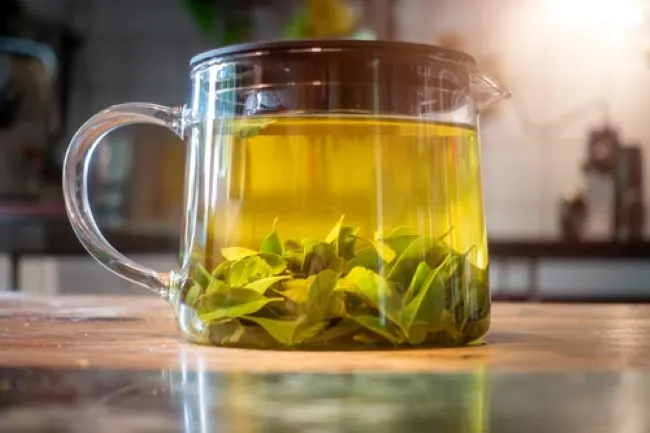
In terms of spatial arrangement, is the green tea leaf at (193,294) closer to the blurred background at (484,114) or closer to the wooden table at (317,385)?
the wooden table at (317,385)

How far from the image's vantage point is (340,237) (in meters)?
0.40

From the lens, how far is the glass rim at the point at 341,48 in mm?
400

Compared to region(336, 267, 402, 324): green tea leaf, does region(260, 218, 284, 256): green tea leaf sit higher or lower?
higher

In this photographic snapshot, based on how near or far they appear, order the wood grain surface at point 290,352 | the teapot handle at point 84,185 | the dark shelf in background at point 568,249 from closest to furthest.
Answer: the wood grain surface at point 290,352
the teapot handle at point 84,185
the dark shelf in background at point 568,249

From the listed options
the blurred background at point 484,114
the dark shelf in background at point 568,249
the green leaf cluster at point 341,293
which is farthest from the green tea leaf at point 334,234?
the blurred background at point 484,114

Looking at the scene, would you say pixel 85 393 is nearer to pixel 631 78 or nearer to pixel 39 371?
pixel 39 371

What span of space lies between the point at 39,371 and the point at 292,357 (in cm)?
9

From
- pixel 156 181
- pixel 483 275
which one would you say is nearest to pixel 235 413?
pixel 483 275

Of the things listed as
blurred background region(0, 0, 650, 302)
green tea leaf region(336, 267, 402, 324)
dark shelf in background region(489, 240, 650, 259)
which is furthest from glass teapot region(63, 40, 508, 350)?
blurred background region(0, 0, 650, 302)

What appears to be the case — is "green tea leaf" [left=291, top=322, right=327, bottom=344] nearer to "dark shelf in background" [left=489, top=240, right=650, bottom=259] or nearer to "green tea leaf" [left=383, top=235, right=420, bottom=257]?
"green tea leaf" [left=383, top=235, right=420, bottom=257]

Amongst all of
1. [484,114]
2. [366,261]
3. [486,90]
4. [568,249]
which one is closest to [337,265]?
[366,261]

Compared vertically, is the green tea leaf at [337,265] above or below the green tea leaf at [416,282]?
above

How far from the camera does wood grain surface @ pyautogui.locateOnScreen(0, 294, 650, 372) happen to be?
35cm

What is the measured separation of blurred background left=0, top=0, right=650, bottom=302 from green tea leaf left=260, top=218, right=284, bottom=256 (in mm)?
1655
